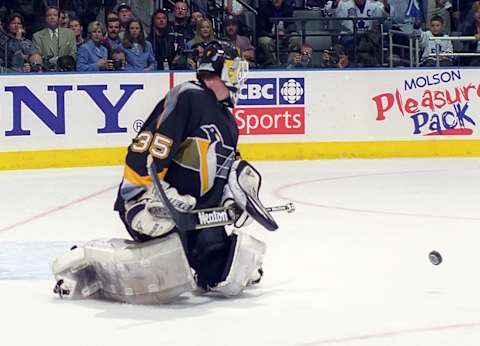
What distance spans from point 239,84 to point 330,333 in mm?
1337

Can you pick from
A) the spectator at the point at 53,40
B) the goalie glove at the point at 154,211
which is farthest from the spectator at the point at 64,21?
the goalie glove at the point at 154,211

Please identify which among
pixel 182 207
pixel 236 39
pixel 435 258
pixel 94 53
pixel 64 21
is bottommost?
pixel 435 258

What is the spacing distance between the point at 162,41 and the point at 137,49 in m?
0.52

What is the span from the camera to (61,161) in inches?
452

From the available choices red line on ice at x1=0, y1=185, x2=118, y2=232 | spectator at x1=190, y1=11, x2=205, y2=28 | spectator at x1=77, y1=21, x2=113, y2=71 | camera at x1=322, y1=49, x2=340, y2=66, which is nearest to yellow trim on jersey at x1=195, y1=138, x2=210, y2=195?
red line on ice at x1=0, y1=185, x2=118, y2=232

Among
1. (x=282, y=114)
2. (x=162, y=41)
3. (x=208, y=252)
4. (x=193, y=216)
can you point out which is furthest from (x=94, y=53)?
(x=193, y=216)

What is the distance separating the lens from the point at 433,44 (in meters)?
13.2

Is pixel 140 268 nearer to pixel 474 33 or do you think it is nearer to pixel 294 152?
pixel 294 152

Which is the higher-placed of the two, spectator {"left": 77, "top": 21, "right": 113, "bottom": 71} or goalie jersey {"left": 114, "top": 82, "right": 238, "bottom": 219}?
spectator {"left": 77, "top": 21, "right": 113, "bottom": 71}

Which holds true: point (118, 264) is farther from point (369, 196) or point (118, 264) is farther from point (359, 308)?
point (369, 196)

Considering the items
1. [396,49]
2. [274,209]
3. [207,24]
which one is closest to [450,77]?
[396,49]

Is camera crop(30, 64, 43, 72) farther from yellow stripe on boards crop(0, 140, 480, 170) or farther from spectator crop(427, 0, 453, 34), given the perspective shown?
spectator crop(427, 0, 453, 34)

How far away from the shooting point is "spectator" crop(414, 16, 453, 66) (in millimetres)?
13023

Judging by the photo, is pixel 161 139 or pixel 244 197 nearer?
pixel 161 139
